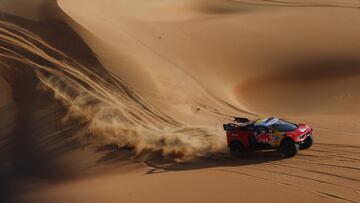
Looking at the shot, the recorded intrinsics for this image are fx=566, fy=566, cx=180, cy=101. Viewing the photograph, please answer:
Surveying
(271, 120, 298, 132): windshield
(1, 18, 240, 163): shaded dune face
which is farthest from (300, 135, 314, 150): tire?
(1, 18, 240, 163): shaded dune face

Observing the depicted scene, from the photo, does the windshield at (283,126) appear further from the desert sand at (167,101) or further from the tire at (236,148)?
the tire at (236,148)

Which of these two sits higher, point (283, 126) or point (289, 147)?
point (283, 126)

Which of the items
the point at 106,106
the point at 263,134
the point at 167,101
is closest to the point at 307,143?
the point at 263,134

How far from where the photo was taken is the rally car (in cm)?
1431

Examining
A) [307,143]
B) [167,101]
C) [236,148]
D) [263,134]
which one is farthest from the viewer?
[167,101]

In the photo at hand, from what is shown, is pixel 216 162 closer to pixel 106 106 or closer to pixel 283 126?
pixel 283 126

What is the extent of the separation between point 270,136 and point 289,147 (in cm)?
57

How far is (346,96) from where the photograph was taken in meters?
20.4

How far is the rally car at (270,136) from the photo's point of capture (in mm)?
14312

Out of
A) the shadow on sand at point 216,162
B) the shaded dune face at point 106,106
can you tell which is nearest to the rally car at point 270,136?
the shadow on sand at point 216,162

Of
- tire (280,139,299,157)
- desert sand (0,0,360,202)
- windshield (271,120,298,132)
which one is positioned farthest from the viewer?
windshield (271,120,298,132)

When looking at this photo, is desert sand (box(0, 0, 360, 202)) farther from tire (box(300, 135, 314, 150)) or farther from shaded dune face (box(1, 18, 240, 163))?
tire (box(300, 135, 314, 150))

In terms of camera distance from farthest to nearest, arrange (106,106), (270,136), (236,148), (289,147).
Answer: (106,106) < (236,148) < (270,136) < (289,147)

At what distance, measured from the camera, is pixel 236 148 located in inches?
601
